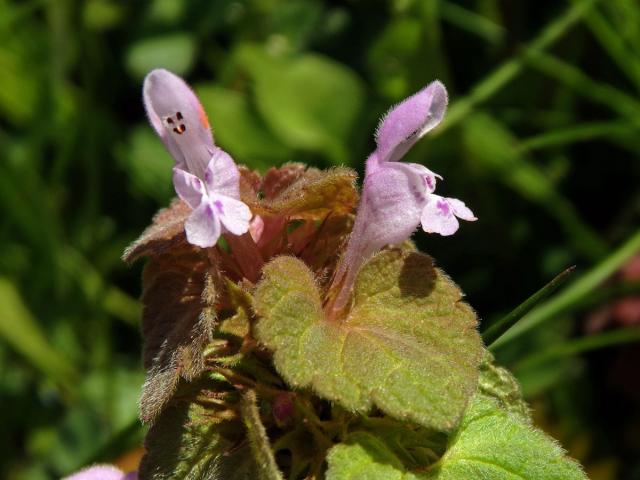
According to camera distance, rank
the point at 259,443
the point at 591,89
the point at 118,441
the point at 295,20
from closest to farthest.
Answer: the point at 259,443 < the point at 118,441 < the point at 591,89 < the point at 295,20

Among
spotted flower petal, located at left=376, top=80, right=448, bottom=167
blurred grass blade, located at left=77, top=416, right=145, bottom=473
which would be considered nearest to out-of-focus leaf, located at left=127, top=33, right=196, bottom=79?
blurred grass blade, located at left=77, top=416, right=145, bottom=473

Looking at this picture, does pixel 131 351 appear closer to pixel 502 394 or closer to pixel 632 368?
pixel 632 368

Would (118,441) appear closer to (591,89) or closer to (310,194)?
(310,194)

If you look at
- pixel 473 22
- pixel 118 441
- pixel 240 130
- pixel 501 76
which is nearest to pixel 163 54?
pixel 240 130

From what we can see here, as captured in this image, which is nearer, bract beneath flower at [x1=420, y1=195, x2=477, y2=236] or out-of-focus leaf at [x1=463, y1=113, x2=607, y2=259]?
bract beneath flower at [x1=420, y1=195, x2=477, y2=236]

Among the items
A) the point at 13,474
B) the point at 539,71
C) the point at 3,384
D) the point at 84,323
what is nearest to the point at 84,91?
the point at 84,323

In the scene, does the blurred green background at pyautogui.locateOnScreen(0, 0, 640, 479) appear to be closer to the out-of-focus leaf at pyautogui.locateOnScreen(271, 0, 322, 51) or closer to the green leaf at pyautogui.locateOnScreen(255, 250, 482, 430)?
the out-of-focus leaf at pyautogui.locateOnScreen(271, 0, 322, 51)
